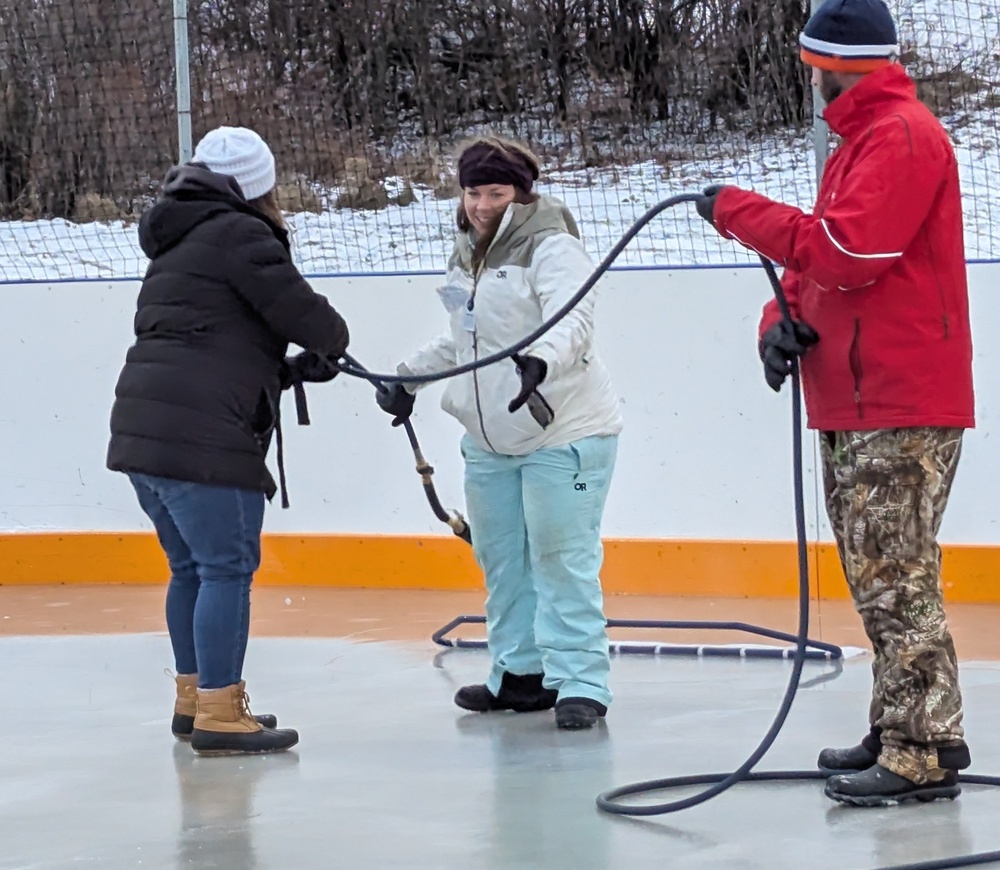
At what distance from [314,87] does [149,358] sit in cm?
428

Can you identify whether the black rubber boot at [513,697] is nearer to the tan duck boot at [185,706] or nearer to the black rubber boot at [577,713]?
the black rubber boot at [577,713]

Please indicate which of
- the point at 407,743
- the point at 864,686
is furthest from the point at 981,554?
the point at 407,743

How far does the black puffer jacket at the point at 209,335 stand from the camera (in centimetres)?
376

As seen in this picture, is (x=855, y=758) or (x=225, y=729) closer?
(x=855, y=758)

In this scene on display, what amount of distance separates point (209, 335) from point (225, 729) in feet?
2.90

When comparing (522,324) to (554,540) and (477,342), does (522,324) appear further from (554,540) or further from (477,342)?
(554,540)

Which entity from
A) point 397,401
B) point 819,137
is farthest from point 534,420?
point 819,137

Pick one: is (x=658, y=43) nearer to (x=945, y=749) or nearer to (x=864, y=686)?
(x=864, y=686)

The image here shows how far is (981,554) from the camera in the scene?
19.3 ft

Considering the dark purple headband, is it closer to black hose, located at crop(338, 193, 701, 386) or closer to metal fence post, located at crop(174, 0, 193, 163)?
black hose, located at crop(338, 193, 701, 386)

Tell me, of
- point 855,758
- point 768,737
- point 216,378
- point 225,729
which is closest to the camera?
point 768,737

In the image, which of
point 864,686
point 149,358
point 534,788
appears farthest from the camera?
point 864,686

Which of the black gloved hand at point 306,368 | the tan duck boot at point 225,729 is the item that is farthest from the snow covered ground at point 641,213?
the tan duck boot at point 225,729

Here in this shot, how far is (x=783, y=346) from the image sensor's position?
325 cm
